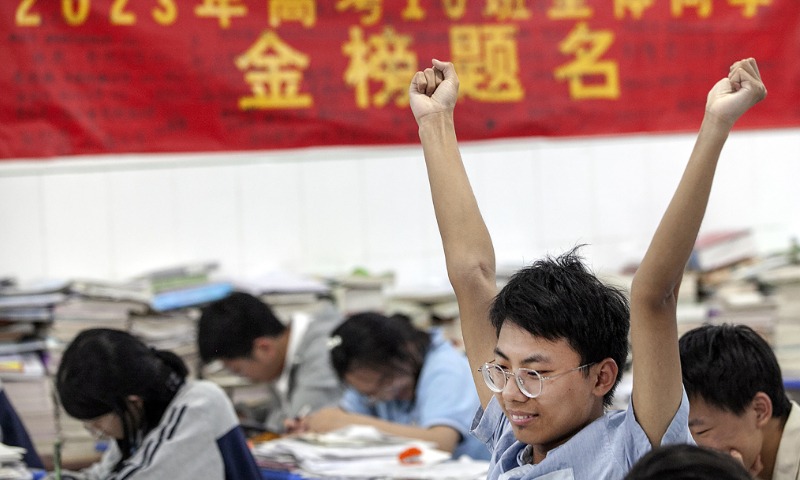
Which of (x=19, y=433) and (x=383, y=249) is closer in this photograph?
(x=19, y=433)

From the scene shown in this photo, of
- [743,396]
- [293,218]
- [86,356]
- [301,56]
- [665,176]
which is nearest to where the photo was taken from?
[743,396]

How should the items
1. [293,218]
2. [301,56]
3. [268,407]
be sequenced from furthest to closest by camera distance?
[293,218], [268,407], [301,56]

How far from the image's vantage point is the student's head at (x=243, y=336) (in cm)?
373

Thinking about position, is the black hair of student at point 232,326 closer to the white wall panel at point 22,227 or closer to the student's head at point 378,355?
the student's head at point 378,355

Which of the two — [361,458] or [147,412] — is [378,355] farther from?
[147,412]

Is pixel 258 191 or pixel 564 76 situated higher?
pixel 564 76

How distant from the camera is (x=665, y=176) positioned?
4.64 m

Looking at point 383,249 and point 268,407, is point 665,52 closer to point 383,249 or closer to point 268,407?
point 383,249

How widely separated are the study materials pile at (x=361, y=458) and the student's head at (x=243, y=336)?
0.72 metres

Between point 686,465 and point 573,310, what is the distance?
355 millimetres

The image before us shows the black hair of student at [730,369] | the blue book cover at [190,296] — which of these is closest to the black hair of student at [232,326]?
the blue book cover at [190,296]

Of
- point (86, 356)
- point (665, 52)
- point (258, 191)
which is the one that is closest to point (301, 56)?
point (258, 191)

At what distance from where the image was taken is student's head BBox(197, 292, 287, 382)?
12.2 feet

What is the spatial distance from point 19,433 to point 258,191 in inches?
60.3
